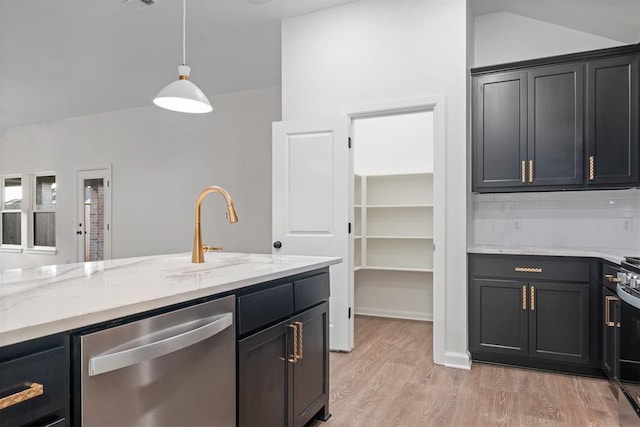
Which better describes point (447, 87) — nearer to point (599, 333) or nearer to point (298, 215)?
point (298, 215)

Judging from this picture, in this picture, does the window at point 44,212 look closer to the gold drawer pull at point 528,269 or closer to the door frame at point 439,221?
the door frame at point 439,221

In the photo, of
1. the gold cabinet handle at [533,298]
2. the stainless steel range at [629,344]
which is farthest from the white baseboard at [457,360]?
the stainless steel range at [629,344]

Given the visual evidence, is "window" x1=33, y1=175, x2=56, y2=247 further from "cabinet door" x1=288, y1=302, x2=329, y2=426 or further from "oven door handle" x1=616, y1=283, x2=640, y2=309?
"oven door handle" x1=616, y1=283, x2=640, y2=309

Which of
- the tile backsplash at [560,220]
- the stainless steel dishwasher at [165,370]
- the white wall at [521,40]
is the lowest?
the stainless steel dishwasher at [165,370]

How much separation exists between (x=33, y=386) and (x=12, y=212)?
29.0ft

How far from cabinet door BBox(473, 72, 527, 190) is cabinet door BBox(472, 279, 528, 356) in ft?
2.79

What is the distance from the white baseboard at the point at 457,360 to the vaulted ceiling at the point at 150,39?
9.53 feet

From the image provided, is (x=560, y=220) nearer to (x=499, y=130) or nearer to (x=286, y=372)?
(x=499, y=130)

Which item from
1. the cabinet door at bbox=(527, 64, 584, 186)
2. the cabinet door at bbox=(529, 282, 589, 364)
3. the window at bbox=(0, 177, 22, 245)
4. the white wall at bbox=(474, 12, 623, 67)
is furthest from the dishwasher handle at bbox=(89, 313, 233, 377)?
the window at bbox=(0, 177, 22, 245)

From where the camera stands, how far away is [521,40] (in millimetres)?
3594

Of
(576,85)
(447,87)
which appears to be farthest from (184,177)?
(576,85)

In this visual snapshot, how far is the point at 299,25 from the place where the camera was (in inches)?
147

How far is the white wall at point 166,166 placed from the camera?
5.25 metres

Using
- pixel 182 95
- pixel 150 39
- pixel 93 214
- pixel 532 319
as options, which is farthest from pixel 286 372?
pixel 93 214
